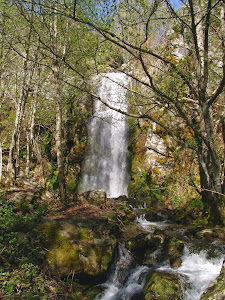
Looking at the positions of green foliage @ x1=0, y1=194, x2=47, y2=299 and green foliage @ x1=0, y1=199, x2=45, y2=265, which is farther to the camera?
green foliage @ x1=0, y1=199, x2=45, y2=265

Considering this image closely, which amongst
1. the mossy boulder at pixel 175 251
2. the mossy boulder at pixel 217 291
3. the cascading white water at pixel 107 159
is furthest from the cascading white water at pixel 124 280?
the cascading white water at pixel 107 159

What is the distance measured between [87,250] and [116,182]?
938 cm

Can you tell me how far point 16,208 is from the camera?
5.66 m

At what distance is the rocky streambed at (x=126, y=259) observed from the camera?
480cm

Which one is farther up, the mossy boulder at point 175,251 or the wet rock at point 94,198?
the wet rock at point 94,198

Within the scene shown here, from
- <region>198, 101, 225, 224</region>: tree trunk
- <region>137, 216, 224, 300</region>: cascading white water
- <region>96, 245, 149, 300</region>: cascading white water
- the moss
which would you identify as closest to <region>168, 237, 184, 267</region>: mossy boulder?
<region>137, 216, 224, 300</region>: cascading white water

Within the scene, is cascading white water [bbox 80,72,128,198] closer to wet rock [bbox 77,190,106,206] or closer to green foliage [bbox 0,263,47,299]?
wet rock [bbox 77,190,106,206]

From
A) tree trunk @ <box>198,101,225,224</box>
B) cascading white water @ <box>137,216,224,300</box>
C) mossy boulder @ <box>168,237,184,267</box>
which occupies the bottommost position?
cascading white water @ <box>137,216,224,300</box>

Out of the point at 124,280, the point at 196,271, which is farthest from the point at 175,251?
the point at 124,280

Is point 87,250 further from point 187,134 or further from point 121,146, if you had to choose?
point 121,146

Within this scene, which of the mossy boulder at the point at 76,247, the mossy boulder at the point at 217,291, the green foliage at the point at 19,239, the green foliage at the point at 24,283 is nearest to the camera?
the mossy boulder at the point at 217,291

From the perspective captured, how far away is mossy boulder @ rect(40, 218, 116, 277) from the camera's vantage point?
4859 millimetres

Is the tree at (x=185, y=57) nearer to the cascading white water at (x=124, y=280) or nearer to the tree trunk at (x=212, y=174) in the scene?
the tree trunk at (x=212, y=174)

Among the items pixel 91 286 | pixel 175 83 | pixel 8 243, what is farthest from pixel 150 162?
pixel 8 243
